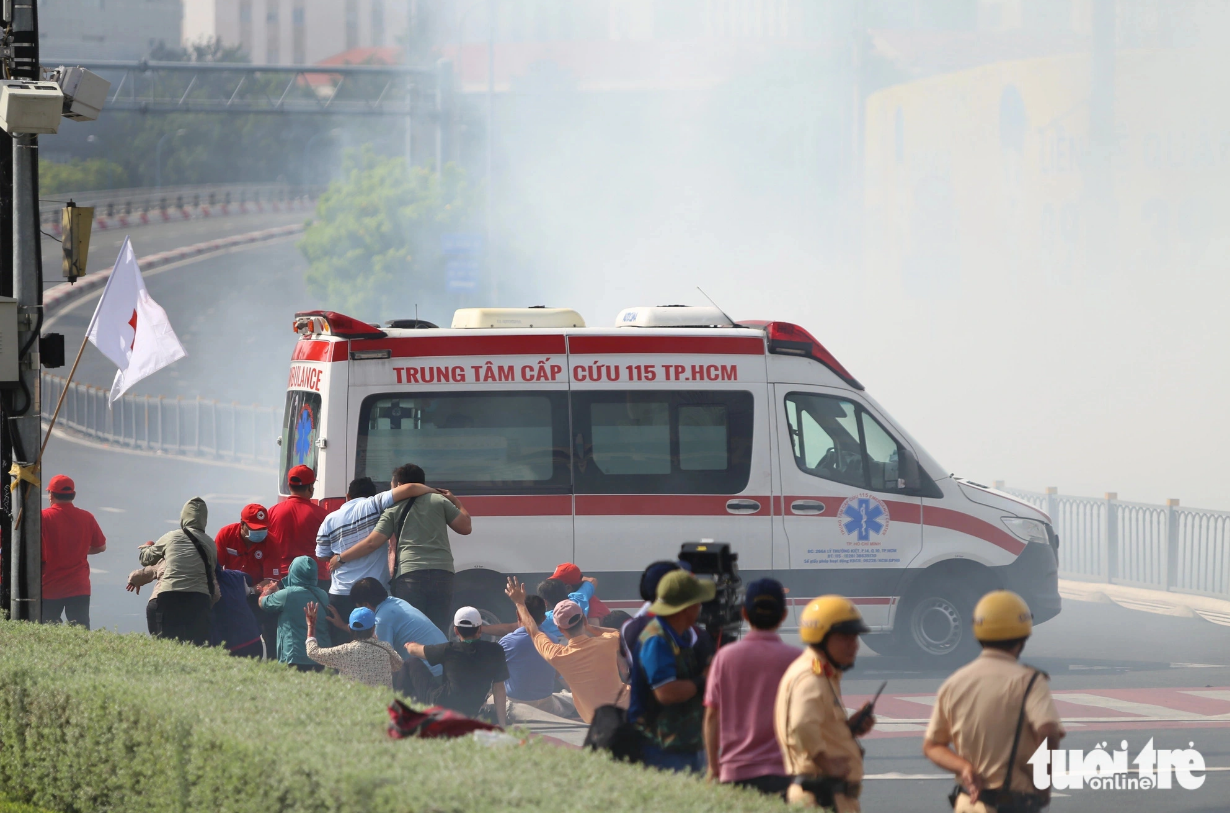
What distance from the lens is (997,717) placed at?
4.66m

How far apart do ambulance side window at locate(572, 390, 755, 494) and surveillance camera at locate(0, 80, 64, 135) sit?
13.2 feet

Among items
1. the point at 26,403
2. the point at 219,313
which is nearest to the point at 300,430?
the point at 26,403

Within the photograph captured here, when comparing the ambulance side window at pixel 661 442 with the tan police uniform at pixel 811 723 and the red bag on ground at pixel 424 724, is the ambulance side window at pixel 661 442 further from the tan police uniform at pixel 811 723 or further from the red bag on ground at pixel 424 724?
the tan police uniform at pixel 811 723

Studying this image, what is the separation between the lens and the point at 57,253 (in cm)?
6050

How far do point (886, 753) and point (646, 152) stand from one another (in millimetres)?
36866

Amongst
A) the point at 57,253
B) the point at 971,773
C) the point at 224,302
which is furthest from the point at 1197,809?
the point at 57,253

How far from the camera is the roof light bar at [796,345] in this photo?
1073cm

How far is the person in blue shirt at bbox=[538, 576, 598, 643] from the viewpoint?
9.45m

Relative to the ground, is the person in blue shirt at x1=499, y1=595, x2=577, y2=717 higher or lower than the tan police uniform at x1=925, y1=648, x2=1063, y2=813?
lower

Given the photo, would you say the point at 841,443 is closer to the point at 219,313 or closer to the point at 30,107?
the point at 30,107

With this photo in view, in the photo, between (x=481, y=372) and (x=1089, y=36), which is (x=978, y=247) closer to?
(x=1089, y=36)

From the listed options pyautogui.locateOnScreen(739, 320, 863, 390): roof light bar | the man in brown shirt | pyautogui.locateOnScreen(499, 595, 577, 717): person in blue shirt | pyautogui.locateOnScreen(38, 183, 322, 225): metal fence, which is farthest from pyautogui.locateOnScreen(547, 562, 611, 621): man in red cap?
pyautogui.locateOnScreen(38, 183, 322, 225): metal fence

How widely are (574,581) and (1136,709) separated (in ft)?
13.6

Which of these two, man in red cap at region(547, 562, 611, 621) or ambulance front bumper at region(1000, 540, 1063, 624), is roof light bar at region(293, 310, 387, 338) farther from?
ambulance front bumper at region(1000, 540, 1063, 624)
